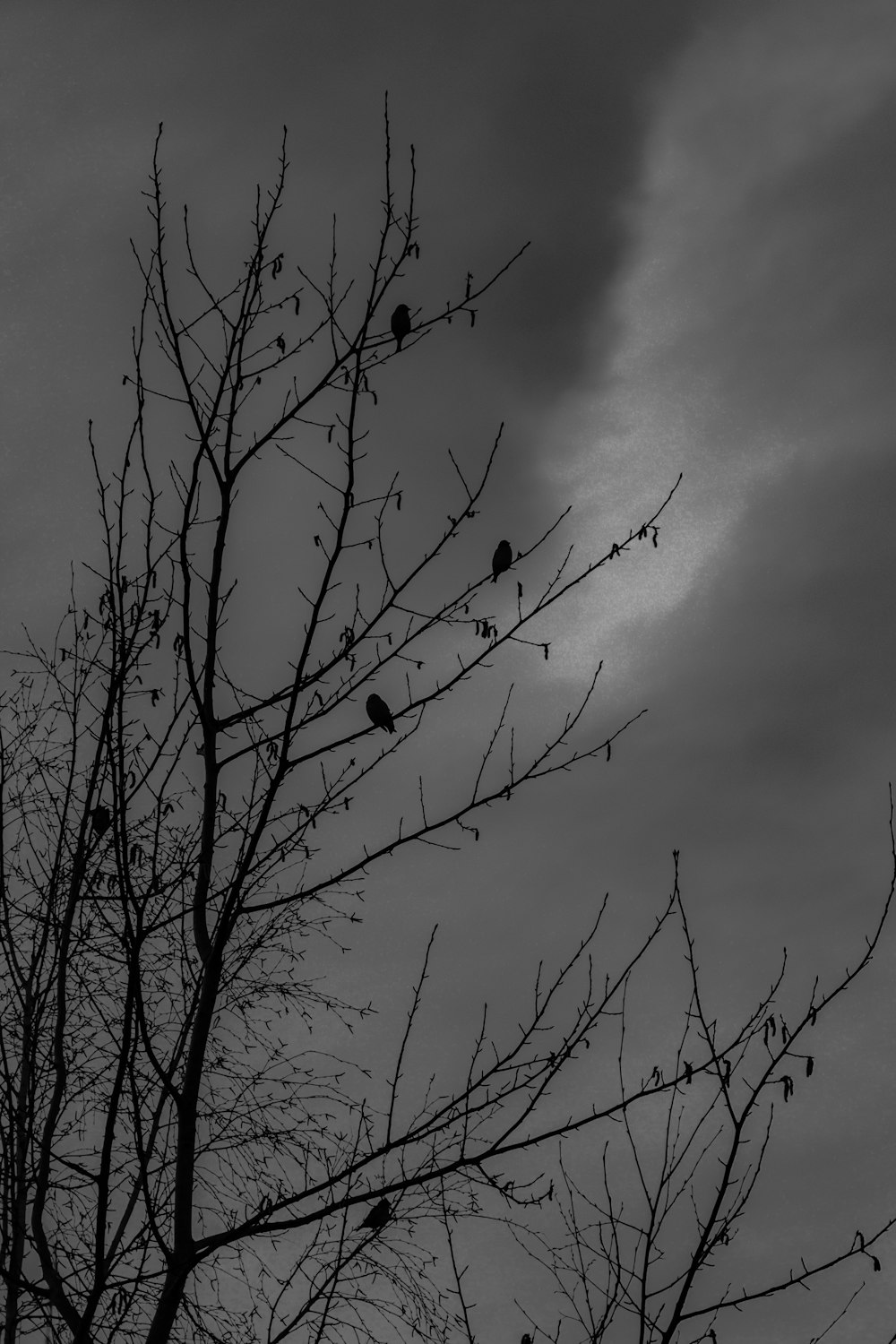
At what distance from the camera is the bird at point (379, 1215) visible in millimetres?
4180

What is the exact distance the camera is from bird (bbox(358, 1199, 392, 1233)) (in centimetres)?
418

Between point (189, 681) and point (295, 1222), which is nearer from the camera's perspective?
point (295, 1222)

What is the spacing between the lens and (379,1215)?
4211 mm

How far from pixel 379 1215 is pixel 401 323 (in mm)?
3177

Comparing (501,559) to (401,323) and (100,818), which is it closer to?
(401,323)

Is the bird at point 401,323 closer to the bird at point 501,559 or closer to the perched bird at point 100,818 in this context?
the bird at point 501,559

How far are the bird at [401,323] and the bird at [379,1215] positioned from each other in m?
3.04

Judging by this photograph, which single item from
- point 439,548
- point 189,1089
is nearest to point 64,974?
point 189,1089

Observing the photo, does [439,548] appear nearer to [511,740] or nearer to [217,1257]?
[511,740]

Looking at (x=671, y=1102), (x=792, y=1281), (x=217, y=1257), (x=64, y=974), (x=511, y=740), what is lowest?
(x=792, y=1281)

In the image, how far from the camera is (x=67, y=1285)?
4.86 m

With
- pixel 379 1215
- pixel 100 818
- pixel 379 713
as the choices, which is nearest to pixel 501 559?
pixel 379 713

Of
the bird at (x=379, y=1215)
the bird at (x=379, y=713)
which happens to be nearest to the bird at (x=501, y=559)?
the bird at (x=379, y=713)

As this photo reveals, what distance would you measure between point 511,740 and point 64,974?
2519mm
